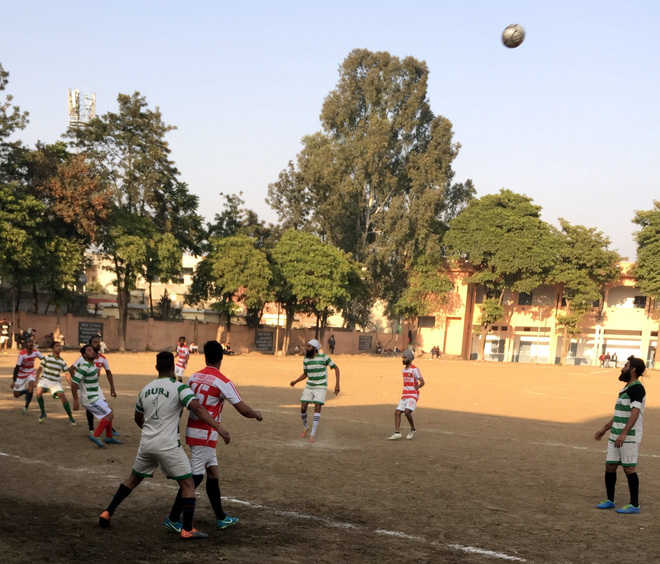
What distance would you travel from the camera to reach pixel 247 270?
46188 mm

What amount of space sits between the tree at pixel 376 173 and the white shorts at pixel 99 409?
45317mm

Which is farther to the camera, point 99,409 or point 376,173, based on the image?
point 376,173

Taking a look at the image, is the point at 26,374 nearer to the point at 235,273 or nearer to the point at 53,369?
the point at 53,369

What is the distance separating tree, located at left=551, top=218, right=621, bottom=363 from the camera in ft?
188

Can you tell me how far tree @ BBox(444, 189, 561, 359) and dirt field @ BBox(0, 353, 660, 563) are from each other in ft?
138

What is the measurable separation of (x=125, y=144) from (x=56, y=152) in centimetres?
543

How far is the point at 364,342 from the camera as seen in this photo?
6281cm

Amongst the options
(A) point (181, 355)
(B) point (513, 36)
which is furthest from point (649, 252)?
(A) point (181, 355)

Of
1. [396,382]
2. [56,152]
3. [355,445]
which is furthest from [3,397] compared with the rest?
[56,152]

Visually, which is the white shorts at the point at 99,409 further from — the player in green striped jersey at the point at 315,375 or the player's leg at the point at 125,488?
the player's leg at the point at 125,488

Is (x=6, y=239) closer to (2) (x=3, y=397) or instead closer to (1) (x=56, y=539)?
(2) (x=3, y=397)

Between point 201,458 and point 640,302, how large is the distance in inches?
2378

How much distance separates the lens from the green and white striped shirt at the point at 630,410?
335 inches

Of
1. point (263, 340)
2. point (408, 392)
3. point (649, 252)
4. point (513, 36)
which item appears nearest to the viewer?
point (408, 392)
